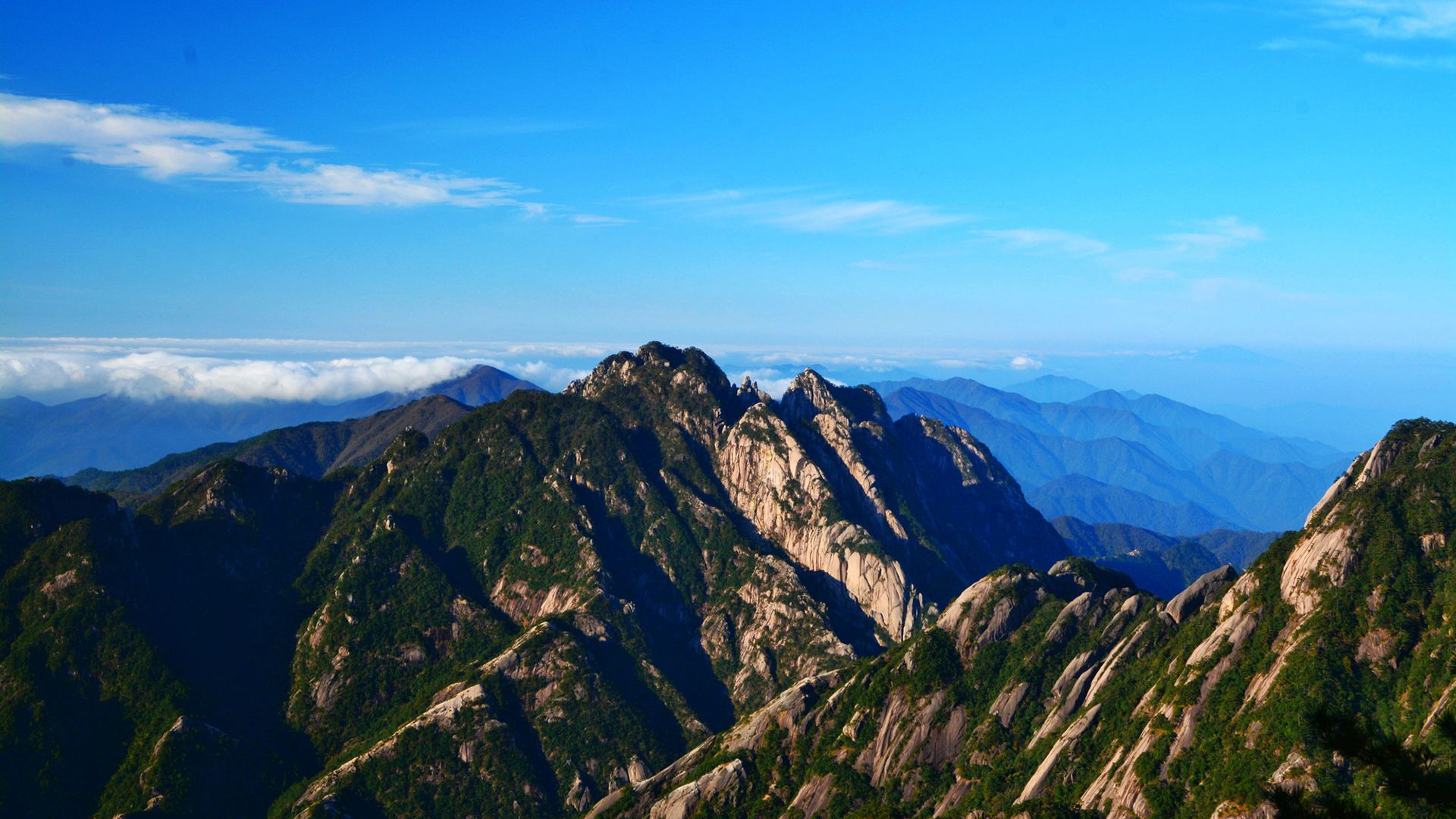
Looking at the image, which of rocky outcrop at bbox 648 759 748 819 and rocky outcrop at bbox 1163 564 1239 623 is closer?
rocky outcrop at bbox 1163 564 1239 623

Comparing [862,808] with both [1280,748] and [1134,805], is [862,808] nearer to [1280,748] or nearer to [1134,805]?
[1134,805]

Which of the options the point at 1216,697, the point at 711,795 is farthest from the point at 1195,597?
the point at 711,795

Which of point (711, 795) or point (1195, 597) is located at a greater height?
point (1195, 597)

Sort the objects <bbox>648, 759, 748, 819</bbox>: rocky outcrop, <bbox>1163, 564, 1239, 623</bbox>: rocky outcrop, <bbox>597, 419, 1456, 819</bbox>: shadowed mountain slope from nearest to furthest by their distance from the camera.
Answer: <bbox>597, 419, 1456, 819</bbox>: shadowed mountain slope
<bbox>1163, 564, 1239, 623</bbox>: rocky outcrop
<bbox>648, 759, 748, 819</bbox>: rocky outcrop

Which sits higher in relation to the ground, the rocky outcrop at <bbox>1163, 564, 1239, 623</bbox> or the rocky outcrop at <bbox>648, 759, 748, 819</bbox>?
the rocky outcrop at <bbox>1163, 564, 1239, 623</bbox>

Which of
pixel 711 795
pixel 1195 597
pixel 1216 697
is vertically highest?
pixel 1195 597

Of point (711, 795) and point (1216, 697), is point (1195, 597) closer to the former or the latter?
point (1216, 697)

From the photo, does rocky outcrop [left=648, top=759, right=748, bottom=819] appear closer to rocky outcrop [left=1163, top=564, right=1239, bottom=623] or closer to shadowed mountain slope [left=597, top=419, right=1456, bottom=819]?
shadowed mountain slope [left=597, top=419, right=1456, bottom=819]

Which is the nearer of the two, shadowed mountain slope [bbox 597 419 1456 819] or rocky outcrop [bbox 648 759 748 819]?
shadowed mountain slope [bbox 597 419 1456 819]

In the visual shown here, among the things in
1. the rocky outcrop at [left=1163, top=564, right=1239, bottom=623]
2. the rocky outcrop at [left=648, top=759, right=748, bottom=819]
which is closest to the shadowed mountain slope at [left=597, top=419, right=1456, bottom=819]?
the rocky outcrop at [left=648, top=759, right=748, bottom=819]

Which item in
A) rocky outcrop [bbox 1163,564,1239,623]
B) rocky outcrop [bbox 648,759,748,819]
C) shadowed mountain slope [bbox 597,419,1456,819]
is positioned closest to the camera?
shadowed mountain slope [bbox 597,419,1456,819]

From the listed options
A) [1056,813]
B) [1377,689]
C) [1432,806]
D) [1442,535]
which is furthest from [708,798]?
[1432,806]
